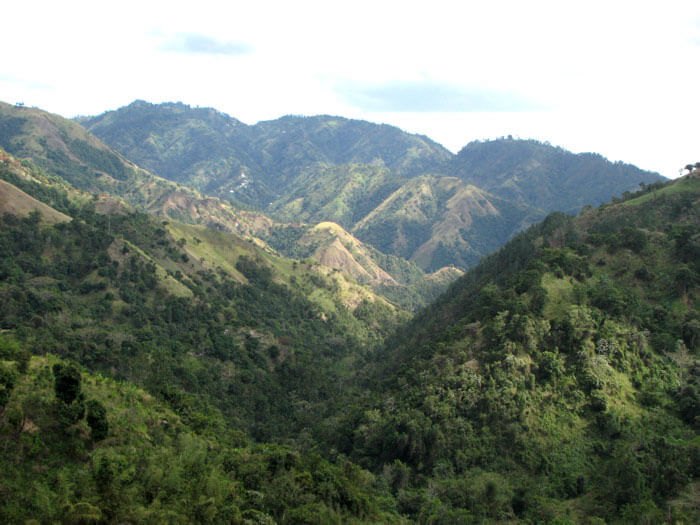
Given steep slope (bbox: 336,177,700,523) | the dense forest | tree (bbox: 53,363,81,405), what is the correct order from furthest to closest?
steep slope (bbox: 336,177,700,523), tree (bbox: 53,363,81,405), the dense forest

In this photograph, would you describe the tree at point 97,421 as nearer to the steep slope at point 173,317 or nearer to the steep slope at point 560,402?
the steep slope at point 173,317

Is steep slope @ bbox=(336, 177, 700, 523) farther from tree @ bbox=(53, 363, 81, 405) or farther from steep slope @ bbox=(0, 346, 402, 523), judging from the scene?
tree @ bbox=(53, 363, 81, 405)

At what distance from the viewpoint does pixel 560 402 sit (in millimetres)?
56312

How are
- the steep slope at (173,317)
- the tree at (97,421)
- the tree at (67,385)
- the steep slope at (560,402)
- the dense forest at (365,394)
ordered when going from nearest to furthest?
the dense forest at (365,394) < the tree at (97,421) < the tree at (67,385) < the steep slope at (560,402) < the steep slope at (173,317)

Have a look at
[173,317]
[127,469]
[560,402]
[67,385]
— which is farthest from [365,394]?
[127,469]

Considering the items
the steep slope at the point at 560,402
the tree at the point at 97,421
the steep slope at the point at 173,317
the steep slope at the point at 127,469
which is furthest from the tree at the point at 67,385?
the steep slope at the point at 560,402

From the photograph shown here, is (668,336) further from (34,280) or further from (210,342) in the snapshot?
(34,280)

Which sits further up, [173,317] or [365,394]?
[173,317]

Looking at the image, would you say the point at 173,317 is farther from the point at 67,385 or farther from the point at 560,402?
the point at 560,402

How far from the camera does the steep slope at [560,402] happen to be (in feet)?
147

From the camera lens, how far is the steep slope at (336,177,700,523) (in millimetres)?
44750

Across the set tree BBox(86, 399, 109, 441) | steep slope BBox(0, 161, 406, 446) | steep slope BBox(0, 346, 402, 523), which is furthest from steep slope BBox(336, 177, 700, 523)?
tree BBox(86, 399, 109, 441)

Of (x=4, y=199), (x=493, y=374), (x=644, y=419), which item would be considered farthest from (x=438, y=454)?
(x=4, y=199)

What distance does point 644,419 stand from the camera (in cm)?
5388
